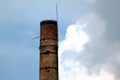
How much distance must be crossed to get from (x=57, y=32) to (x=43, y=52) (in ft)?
5.84

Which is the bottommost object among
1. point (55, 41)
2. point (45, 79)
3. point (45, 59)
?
point (45, 79)

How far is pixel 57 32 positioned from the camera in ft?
63.5

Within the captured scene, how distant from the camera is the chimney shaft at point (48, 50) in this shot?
715 inches

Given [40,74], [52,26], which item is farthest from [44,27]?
[40,74]

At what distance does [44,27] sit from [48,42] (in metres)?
1.08

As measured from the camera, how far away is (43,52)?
18.5 metres

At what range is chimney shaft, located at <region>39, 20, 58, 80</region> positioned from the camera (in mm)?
18172

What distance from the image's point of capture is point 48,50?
727 inches

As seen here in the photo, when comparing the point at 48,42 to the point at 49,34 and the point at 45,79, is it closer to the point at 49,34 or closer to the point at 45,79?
the point at 49,34

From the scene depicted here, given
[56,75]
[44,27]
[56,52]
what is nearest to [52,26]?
[44,27]

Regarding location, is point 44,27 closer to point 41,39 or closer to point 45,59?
point 41,39

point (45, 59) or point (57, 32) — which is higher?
point (57, 32)

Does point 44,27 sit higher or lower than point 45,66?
higher

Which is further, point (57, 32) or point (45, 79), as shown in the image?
point (57, 32)
